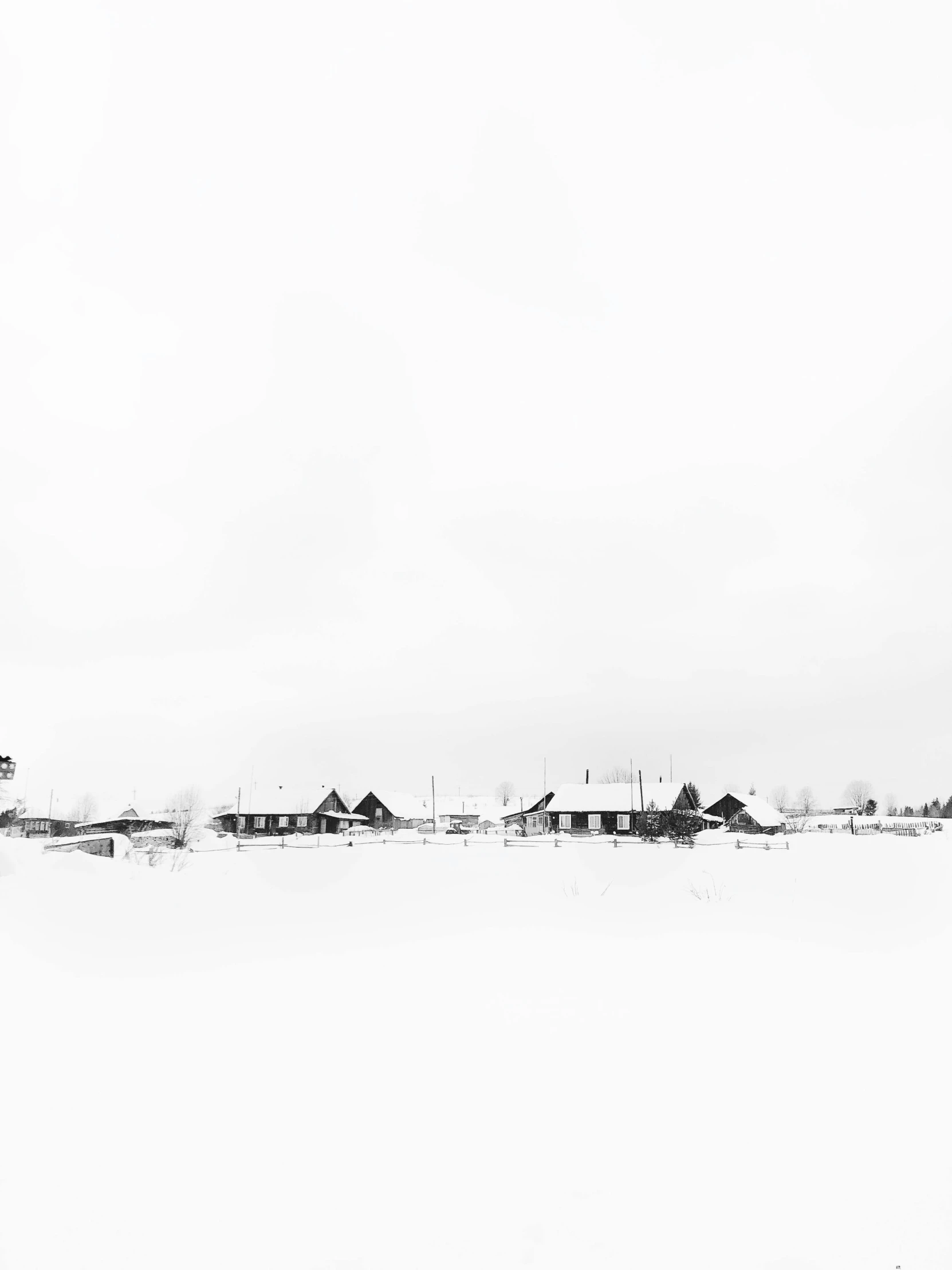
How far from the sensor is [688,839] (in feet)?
151

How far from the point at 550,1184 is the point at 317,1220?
5.67 ft

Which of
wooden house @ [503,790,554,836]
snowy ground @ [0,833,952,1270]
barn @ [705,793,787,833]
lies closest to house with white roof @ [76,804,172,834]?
wooden house @ [503,790,554,836]

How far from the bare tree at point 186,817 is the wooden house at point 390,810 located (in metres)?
20.2

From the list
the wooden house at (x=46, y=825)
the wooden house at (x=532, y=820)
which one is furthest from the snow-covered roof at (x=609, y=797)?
the wooden house at (x=46, y=825)

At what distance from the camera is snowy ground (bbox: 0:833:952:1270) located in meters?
5.28

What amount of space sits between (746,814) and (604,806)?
1233 centimetres

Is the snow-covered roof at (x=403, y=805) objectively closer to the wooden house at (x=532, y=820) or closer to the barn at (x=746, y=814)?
the wooden house at (x=532, y=820)

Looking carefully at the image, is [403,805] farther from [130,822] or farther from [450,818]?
[130,822]

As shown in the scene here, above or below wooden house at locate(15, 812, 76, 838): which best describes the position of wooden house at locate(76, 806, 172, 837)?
above

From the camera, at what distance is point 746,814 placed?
6656cm

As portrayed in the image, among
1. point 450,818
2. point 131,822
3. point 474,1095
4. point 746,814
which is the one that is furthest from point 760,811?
point 474,1095

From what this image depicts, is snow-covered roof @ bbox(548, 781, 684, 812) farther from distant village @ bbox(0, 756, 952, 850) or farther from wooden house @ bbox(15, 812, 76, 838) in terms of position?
wooden house @ bbox(15, 812, 76, 838)

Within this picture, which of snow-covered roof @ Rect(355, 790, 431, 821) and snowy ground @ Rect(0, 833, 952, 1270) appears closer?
snowy ground @ Rect(0, 833, 952, 1270)

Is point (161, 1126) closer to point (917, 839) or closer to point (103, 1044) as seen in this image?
point (103, 1044)
